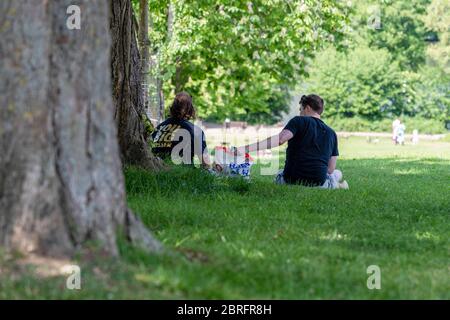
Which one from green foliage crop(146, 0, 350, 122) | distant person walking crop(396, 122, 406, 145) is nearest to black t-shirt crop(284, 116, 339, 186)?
green foliage crop(146, 0, 350, 122)

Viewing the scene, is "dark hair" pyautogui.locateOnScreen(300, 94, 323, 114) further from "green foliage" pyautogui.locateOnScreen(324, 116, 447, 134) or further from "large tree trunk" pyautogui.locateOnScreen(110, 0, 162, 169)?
"green foliage" pyautogui.locateOnScreen(324, 116, 447, 134)

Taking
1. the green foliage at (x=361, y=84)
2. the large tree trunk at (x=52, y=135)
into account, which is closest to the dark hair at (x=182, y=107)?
the large tree trunk at (x=52, y=135)

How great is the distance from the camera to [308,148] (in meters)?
10.6

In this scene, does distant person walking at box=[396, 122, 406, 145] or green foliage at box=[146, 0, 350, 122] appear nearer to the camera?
green foliage at box=[146, 0, 350, 122]

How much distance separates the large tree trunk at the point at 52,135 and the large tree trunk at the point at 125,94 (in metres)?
5.42

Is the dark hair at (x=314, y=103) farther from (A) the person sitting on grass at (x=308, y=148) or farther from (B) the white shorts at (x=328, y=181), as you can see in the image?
(B) the white shorts at (x=328, y=181)

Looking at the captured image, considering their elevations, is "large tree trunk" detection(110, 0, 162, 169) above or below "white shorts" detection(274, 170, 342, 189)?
above

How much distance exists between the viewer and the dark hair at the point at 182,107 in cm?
1094

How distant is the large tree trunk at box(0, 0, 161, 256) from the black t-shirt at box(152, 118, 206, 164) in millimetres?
6019

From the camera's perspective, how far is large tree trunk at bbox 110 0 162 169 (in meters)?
10.3

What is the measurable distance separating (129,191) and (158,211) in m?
1.65

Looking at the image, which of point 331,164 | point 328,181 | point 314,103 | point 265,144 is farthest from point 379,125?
point 265,144
